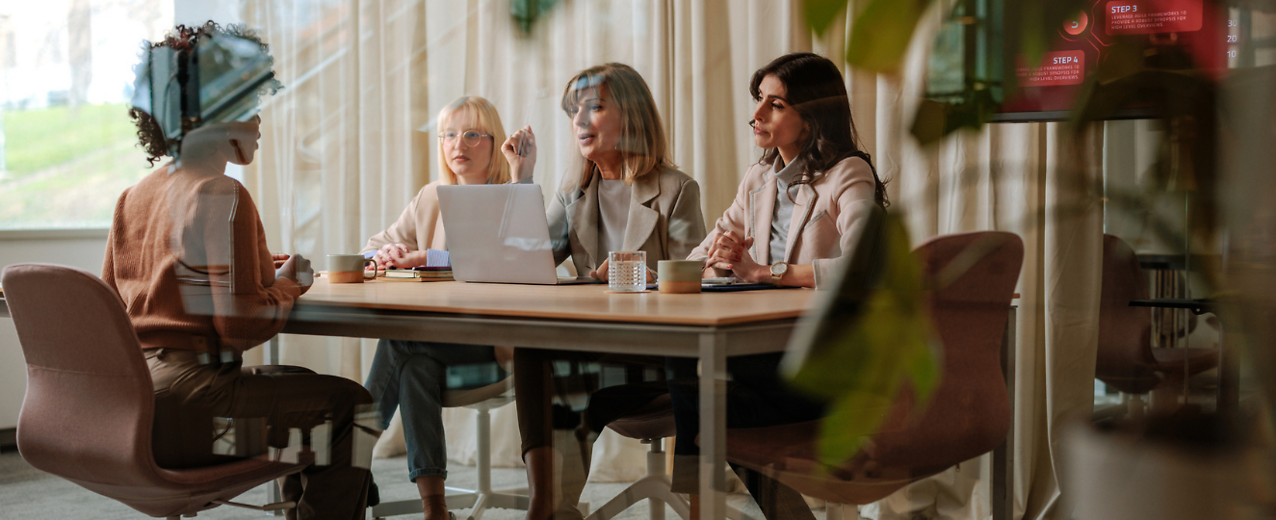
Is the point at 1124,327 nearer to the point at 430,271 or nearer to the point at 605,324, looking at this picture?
the point at 605,324

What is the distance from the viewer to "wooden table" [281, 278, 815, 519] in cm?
97

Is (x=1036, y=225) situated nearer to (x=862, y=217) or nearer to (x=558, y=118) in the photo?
(x=862, y=217)

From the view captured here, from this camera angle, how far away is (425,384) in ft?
6.08

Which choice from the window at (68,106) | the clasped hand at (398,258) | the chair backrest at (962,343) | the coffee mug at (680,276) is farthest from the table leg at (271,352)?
the chair backrest at (962,343)

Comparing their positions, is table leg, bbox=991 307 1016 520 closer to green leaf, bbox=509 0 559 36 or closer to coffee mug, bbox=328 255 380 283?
green leaf, bbox=509 0 559 36

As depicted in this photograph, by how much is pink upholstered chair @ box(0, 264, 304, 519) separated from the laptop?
1.79ft

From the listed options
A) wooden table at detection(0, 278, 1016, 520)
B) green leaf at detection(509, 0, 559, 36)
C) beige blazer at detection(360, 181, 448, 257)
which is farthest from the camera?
beige blazer at detection(360, 181, 448, 257)

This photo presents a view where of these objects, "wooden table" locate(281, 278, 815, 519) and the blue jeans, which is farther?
the blue jeans

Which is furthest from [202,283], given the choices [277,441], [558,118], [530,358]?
[558,118]

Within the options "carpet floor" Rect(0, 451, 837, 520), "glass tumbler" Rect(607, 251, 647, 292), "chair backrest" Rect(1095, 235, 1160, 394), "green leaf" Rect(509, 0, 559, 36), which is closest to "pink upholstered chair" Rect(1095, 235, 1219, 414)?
"chair backrest" Rect(1095, 235, 1160, 394)

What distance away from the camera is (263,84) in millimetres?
1552

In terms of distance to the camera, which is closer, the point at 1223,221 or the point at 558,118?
the point at 1223,221

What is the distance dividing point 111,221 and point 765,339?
112 centimetres

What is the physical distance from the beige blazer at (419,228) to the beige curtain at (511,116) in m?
0.03
